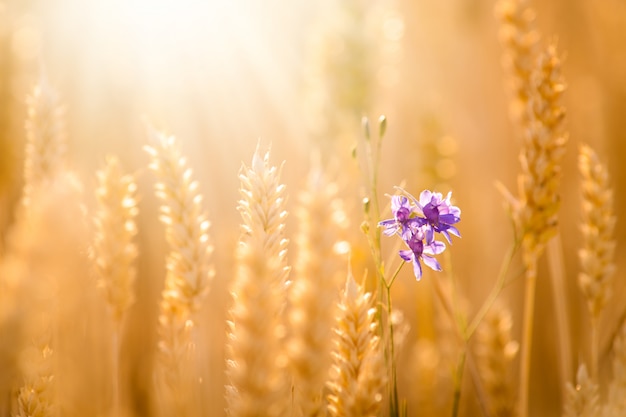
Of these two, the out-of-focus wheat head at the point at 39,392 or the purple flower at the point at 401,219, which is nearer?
the out-of-focus wheat head at the point at 39,392

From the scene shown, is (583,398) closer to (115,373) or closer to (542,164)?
(542,164)

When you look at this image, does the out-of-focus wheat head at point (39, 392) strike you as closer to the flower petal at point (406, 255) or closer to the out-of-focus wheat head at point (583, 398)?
the flower petal at point (406, 255)

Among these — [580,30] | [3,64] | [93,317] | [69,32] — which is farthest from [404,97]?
[93,317]

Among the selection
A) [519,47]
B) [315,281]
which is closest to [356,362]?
[315,281]

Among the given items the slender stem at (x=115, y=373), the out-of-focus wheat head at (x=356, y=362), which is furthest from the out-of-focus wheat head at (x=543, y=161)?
the slender stem at (x=115, y=373)

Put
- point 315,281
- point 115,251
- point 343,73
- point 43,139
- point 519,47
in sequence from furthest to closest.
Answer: point 343,73
point 519,47
point 43,139
point 115,251
point 315,281

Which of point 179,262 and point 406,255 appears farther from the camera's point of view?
point 406,255

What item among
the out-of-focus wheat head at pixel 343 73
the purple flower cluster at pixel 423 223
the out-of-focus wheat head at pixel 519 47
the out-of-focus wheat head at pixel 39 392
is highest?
the out-of-focus wheat head at pixel 343 73

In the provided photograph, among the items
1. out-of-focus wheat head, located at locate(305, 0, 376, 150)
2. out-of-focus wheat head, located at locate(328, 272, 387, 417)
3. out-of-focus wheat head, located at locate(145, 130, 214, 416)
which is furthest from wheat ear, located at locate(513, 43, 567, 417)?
out-of-focus wheat head, located at locate(305, 0, 376, 150)
